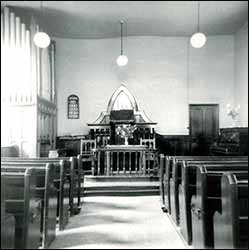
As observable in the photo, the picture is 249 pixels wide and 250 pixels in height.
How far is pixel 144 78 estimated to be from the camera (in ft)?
32.0

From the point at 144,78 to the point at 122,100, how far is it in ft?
3.03

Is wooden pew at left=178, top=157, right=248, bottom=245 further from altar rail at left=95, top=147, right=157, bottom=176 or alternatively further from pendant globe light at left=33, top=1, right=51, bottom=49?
altar rail at left=95, top=147, right=157, bottom=176

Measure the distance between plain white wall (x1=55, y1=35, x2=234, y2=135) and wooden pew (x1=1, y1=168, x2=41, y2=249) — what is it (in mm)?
7215

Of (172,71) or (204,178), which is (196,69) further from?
(204,178)

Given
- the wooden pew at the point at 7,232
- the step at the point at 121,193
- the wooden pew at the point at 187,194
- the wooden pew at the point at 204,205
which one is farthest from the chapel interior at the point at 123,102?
the wooden pew at the point at 7,232

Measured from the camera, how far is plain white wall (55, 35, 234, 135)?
9664mm

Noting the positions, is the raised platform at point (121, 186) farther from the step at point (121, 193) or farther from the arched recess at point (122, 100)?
the arched recess at point (122, 100)

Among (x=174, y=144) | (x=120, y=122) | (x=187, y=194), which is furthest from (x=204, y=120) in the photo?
(x=187, y=194)

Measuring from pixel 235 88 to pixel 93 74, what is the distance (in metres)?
4.07

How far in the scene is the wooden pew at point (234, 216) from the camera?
169 cm

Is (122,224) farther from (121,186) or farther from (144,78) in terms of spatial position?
(144,78)

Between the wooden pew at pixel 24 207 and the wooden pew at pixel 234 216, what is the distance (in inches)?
42.4

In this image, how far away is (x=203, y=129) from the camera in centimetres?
966

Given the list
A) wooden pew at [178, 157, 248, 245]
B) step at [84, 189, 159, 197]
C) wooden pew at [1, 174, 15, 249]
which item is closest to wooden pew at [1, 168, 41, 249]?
wooden pew at [1, 174, 15, 249]
